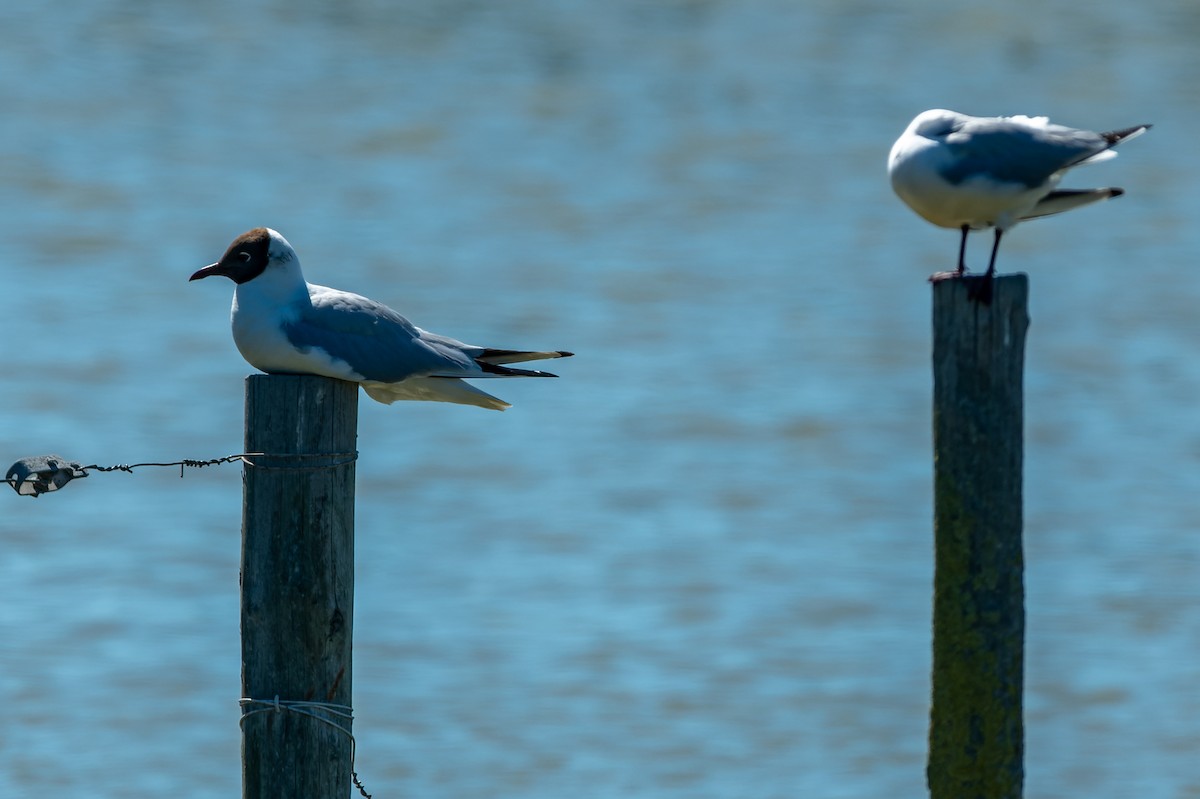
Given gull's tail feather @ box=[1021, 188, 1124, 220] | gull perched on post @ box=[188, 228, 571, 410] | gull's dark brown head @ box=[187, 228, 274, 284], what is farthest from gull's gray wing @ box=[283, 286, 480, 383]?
gull's tail feather @ box=[1021, 188, 1124, 220]

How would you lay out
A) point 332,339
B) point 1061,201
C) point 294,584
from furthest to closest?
point 1061,201, point 332,339, point 294,584

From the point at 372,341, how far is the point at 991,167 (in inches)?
88.7

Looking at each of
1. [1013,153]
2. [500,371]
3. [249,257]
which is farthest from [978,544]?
[249,257]

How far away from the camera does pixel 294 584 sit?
4078 millimetres

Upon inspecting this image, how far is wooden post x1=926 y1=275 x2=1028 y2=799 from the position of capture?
15.1ft

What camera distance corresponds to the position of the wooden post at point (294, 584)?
161 inches

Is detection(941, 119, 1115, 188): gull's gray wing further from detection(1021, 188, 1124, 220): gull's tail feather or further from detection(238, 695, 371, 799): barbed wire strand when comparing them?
detection(238, 695, 371, 799): barbed wire strand

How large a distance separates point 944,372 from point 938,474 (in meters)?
0.30

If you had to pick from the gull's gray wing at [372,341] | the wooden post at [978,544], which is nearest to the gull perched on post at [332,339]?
the gull's gray wing at [372,341]

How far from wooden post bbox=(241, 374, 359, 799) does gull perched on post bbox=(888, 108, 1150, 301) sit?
2.40 m

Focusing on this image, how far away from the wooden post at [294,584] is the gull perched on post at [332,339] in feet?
0.59

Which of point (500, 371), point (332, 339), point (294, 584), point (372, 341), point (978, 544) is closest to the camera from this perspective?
point (294, 584)

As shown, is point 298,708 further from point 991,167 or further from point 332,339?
point 991,167

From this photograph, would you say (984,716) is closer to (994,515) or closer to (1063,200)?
(994,515)
